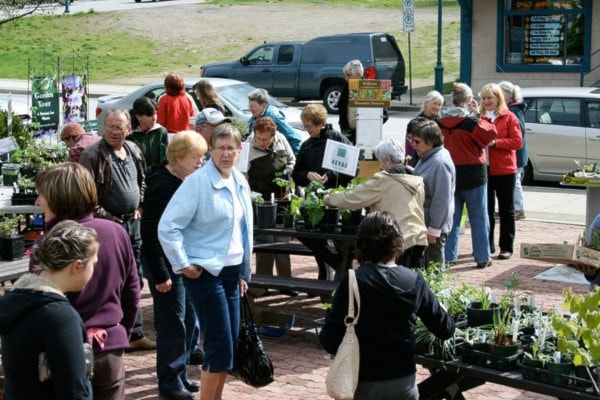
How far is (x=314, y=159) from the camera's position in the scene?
9.68 meters

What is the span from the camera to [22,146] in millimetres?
13414

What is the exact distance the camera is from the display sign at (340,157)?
934 centimetres

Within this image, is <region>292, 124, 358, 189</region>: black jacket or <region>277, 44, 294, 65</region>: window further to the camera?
<region>277, 44, 294, 65</region>: window

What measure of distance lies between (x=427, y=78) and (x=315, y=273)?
24806 mm

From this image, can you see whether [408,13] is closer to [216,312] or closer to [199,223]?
[199,223]

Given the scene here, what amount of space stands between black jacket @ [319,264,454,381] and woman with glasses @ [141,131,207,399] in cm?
210

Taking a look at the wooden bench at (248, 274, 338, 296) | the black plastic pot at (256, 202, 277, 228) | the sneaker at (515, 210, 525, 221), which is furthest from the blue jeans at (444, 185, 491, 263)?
the black plastic pot at (256, 202, 277, 228)

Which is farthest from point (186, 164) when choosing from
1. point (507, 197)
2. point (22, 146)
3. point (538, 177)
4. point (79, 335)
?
point (538, 177)

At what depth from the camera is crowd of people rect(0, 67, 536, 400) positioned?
14.7 ft

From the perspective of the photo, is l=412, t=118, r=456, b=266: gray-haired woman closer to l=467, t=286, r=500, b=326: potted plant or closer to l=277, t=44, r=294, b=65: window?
l=467, t=286, r=500, b=326: potted plant

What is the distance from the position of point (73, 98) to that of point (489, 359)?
12733 mm

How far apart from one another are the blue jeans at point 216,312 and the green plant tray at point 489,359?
4.93 ft

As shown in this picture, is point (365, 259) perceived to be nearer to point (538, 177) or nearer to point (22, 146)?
point (22, 146)

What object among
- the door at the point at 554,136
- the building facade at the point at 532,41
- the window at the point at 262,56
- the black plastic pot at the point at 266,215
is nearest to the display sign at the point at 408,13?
the building facade at the point at 532,41
